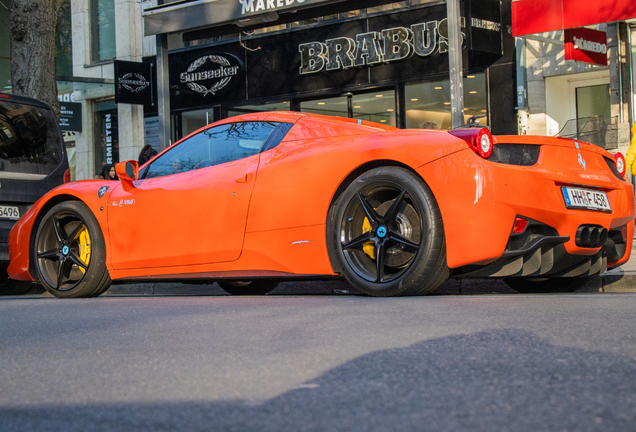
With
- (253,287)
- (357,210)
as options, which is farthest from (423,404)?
(253,287)

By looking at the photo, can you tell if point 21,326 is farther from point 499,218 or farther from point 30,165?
point 30,165

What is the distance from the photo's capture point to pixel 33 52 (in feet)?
39.0

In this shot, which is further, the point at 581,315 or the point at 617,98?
the point at 617,98

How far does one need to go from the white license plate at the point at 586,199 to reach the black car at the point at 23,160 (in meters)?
5.43

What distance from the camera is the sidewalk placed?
610 centimetres

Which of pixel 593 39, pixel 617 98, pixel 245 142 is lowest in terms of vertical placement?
pixel 245 142

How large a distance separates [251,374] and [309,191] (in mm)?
2589

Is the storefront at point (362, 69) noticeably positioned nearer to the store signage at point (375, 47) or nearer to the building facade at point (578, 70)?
the store signage at point (375, 47)

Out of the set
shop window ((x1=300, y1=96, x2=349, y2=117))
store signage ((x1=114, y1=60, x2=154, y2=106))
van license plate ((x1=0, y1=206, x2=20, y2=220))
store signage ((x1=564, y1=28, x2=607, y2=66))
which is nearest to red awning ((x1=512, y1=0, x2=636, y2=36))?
store signage ((x1=564, y1=28, x2=607, y2=66))

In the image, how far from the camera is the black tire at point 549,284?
229 inches

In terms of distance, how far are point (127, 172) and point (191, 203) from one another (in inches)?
31.4

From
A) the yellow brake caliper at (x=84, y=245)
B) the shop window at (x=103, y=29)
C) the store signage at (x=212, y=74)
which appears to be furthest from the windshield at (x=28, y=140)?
the shop window at (x=103, y=29)

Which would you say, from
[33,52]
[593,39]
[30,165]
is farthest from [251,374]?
[593,39]

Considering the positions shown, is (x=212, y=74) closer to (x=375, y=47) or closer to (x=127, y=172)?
(x=375, y=47)
